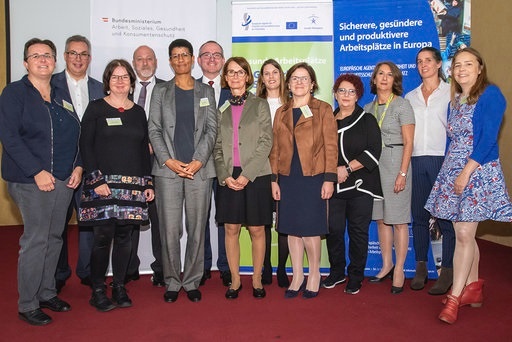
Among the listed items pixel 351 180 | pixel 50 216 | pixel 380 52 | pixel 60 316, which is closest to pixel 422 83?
pixel 380 52

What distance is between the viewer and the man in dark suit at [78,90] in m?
3.59

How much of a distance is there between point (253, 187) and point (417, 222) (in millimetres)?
1452

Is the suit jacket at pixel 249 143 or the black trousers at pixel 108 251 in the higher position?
the suit jacket at pixel 249 143

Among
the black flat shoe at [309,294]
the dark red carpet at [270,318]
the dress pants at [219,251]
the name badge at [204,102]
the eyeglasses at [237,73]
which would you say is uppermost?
the eyeglasses at [237,73]

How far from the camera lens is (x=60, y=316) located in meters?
3.02

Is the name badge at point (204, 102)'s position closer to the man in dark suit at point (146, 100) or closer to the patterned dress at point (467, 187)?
the man in dark suit at point (146, 100)

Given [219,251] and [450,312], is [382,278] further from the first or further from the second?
[219,251]

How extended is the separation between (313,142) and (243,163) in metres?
0.54

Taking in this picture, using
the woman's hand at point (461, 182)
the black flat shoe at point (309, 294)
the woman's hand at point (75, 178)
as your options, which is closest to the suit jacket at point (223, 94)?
the woman's hand at point (75, 178)

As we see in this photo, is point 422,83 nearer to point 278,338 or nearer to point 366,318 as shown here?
point 366,318

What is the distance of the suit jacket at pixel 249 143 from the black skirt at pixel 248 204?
0.07m

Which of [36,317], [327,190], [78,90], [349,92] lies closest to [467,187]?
[327,190]

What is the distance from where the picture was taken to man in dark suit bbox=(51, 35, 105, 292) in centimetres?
359

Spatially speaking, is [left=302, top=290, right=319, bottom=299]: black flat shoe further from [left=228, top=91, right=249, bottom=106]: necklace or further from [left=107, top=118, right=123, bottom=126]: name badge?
[left=107, top=118, right=123, bottom=126]: name badge
